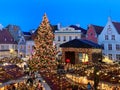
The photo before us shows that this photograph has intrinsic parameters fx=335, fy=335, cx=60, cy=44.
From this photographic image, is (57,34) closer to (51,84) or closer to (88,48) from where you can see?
(88,48)

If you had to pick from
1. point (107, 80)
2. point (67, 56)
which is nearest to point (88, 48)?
point (67, 56)

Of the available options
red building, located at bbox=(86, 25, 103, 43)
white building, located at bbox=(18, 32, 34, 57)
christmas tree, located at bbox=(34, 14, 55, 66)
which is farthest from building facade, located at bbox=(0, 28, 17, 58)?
christmas tree, located at bbox=(34, 14, 55, 66)

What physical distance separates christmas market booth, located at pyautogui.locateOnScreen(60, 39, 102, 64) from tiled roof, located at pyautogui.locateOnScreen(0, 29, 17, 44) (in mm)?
18699

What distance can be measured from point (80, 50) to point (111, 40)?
754cm

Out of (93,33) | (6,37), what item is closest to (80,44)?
(93,33)

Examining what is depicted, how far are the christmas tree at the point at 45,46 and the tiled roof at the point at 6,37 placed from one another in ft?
74.6

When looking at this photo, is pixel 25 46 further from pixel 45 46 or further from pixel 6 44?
pixel 45 46

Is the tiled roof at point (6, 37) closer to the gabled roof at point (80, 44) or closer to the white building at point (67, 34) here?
the white building at point (67, 34)

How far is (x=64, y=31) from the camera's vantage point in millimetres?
55656

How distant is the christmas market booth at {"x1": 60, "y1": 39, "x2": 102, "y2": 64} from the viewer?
43.3 m

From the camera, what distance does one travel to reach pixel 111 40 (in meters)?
50.0

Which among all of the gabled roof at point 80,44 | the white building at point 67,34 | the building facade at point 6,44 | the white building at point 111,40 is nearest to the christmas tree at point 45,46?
the gabled roof at point 80,44

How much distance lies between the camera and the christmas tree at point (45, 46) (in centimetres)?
3887

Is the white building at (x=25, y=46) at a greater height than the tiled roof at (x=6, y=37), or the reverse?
the tiled roof at (x=6, y=37)
